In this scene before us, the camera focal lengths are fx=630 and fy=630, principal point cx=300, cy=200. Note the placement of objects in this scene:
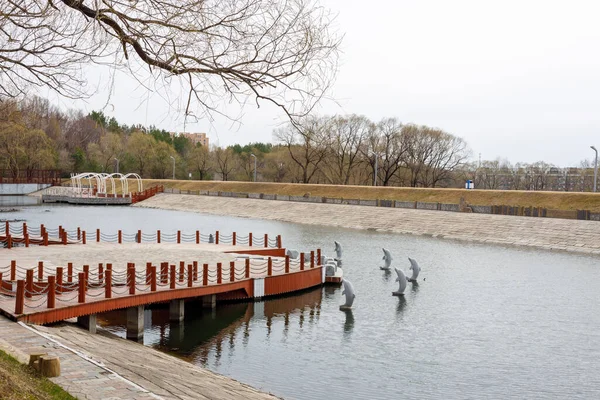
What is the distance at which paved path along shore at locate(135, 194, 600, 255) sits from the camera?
43.5m

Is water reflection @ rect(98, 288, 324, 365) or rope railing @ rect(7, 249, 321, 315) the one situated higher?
rope railing @ rect(7, 249, 321, 315)

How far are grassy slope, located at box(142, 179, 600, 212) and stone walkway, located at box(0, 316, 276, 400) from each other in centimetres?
4607

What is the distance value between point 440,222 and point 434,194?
16.6m

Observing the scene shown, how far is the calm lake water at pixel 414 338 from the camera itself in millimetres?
14180

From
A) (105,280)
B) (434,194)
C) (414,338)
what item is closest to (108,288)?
(105,280)

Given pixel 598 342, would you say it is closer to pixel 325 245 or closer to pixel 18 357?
pixel 18 357

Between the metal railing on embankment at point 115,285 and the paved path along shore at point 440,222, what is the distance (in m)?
24.2

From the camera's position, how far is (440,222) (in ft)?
171

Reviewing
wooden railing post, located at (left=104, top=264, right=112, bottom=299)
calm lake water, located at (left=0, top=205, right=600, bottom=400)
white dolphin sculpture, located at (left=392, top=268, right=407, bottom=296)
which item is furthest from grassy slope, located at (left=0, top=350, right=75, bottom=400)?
white dolphin sculpture, located at (left=392, top=268, right=407, bottom=296)

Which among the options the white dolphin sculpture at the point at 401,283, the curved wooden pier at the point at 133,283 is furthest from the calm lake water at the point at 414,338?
the curved wooden pier at the point at 133,283

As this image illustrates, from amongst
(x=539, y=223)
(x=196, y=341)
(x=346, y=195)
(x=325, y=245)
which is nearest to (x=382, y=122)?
(x=346, y=195)

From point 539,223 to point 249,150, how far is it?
90.0 m

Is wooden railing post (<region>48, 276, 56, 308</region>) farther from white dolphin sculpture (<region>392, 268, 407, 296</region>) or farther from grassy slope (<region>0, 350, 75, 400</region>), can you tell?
white dolphin sculpture (<region>392, 268, 407, 296</region>)

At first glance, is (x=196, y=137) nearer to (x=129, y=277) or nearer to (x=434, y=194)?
(x=129, y=277)
